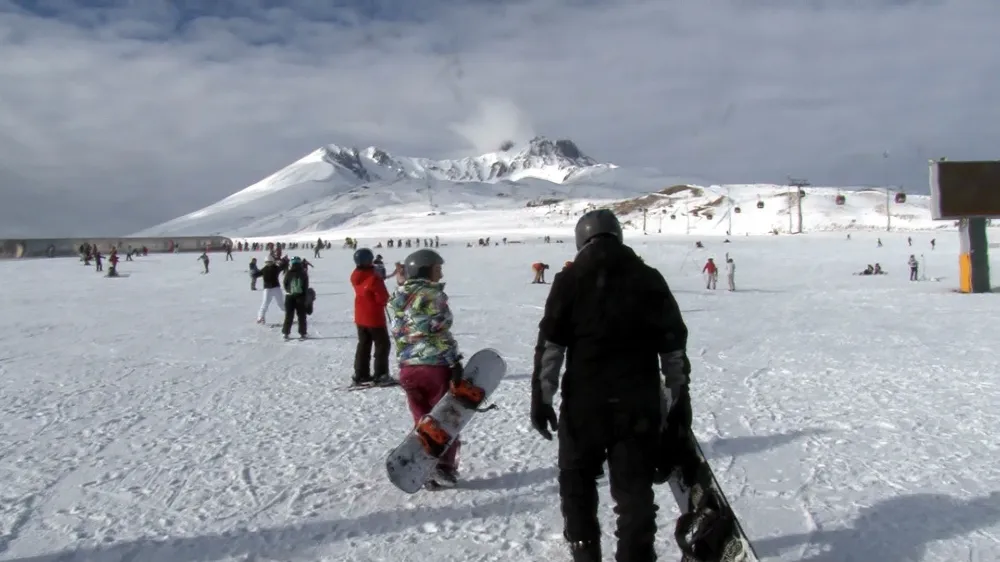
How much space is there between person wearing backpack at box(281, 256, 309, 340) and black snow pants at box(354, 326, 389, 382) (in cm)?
390

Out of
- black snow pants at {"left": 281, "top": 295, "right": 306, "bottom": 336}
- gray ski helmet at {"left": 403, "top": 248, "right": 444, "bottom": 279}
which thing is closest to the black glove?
gray ski helmet at {"left": 403, "top": 248, "right": 444, "bottom": 279}

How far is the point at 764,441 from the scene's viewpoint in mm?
5973

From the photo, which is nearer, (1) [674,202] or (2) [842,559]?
(2) [842,559]

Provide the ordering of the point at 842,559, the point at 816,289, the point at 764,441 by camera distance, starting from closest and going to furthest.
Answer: the point at 842,559 → the point at 764,441 → the point at 816,289

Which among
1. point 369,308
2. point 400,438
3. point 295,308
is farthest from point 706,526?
point 295,308

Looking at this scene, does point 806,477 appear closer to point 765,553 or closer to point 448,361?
point 765,553

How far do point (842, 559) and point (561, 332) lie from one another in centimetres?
201

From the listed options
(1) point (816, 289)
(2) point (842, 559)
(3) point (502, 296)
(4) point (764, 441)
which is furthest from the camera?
(1) point (816, 289)

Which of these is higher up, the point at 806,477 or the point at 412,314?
the point at 412,314

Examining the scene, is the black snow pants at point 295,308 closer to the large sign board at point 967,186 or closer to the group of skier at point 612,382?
the group of skier at point 612,382

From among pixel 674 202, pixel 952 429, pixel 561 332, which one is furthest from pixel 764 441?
pixel 674 202

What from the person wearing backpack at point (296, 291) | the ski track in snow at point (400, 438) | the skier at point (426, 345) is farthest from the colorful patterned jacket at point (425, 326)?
the person wearing backpack at point (296, 291)

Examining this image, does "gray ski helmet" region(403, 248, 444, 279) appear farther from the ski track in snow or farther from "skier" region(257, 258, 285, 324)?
"skier" region(257, 258, 285, 324)

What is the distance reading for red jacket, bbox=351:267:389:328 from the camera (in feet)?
26.9
